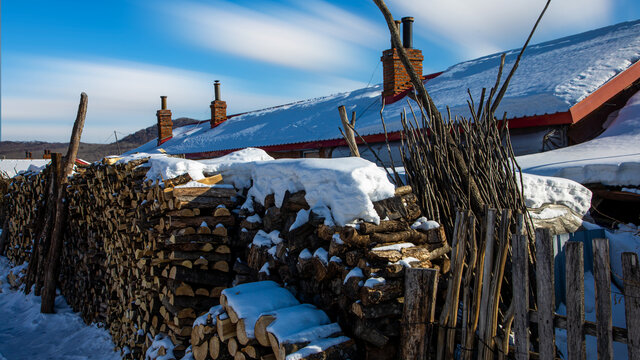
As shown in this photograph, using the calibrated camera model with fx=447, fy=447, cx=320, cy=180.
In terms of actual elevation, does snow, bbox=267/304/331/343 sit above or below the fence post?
below

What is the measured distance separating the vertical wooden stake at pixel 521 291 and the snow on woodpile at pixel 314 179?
1.07m

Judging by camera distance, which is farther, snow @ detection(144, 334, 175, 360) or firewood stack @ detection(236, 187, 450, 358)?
snow @ detection(144, 334, 175, 360)

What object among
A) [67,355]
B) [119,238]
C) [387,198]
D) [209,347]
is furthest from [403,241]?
[67,355]

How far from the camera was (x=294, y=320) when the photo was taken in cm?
321

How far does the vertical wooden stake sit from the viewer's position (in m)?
2.65

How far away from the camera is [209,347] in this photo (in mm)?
3496

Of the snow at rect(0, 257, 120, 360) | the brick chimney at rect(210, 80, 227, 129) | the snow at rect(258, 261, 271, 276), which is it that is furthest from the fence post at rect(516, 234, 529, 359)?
the brick chimney at rect(210, 80, 227, 129)

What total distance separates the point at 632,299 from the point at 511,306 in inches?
26.0

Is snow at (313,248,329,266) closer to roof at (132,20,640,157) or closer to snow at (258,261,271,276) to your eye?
snow at (258,261,271,276)

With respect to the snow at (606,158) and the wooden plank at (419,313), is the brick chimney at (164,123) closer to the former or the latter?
the snow at (606,158)

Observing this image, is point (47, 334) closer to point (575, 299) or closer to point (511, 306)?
point (511, 306)

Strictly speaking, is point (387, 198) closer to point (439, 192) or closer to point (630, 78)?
point (439, 192)

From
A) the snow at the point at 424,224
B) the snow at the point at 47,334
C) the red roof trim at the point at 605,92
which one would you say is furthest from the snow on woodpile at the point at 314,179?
the red roof trim at the point at 605,92

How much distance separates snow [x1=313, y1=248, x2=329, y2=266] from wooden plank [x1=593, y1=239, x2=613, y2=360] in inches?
71.3
